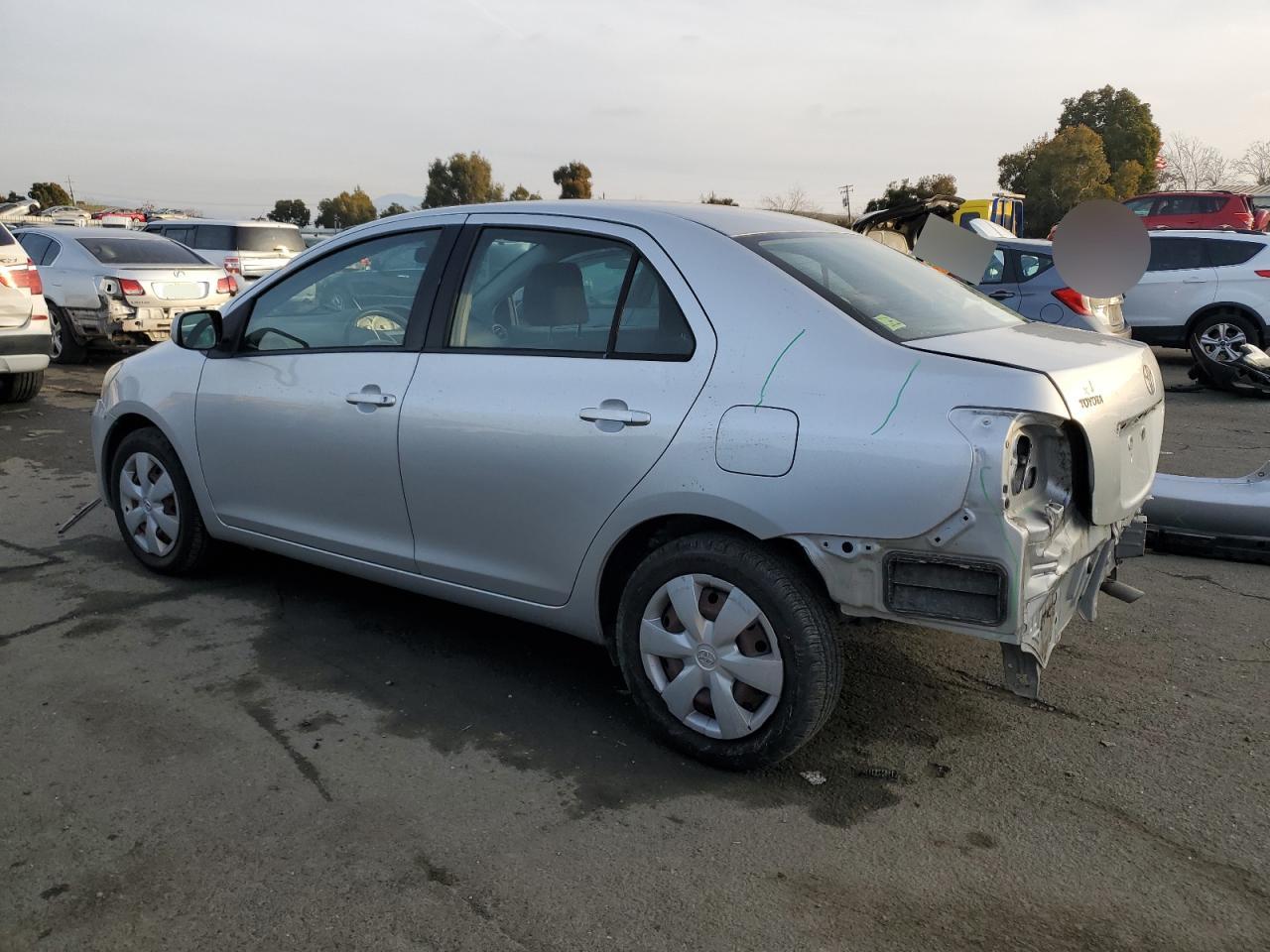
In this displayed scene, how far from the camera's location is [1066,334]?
360cm

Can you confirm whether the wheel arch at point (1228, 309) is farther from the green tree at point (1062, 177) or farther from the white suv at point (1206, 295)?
the green tree at point (1062, 177)

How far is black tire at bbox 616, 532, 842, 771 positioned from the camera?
117 inches

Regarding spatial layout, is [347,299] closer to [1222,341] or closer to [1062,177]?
[1222,341]

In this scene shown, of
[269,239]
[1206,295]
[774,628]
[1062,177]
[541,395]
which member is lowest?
[774,628]

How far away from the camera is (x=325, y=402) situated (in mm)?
3982

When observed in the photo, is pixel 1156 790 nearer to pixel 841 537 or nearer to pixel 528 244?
pixel 841 537

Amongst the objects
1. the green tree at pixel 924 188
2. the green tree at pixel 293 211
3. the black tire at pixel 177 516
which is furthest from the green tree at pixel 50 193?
the black tire at pixel 177 516

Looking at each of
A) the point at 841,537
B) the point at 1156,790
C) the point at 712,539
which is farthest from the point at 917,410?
the point at 1156,790

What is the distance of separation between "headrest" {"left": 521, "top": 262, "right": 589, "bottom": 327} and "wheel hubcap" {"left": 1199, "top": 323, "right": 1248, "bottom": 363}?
33.1 feet

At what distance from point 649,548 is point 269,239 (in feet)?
48.1

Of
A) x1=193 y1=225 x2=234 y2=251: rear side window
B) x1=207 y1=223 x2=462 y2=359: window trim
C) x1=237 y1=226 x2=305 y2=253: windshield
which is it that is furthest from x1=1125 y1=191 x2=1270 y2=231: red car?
x1=207 y1=223 x2=462 y2=359: window trim

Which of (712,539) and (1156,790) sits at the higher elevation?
(712,539)

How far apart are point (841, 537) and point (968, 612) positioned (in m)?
0.38

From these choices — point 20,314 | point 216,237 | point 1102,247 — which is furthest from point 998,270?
point 216,237
